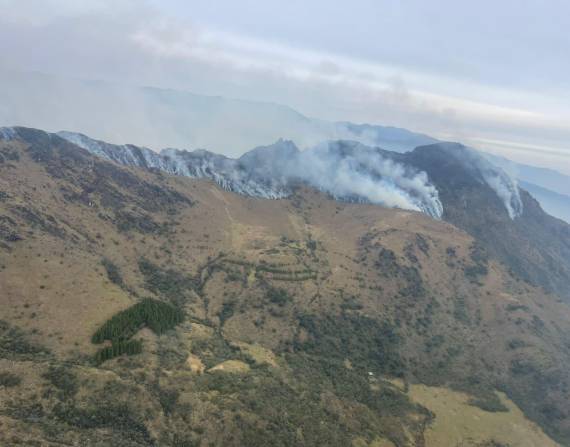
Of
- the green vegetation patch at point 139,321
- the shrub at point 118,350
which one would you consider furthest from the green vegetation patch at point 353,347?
the shrub at point 118,350

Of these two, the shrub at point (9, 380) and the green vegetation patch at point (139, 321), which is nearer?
the shrub at point (9, 380)

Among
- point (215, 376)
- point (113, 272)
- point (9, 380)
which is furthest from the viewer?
point (113, 272)

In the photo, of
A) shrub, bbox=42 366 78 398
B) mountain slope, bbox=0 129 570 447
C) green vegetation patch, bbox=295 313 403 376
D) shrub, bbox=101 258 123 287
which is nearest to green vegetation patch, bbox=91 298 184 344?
mountain slope, bbox=0 129 570 447

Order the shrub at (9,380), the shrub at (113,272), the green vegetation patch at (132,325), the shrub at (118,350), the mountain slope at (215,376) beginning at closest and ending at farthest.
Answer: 1. the shrub at (9,380)
2. the mountain slope at (215,376)
3. the shrub at (118,350)
4. the green vegetation patch at (132,325)
5. the shrub at (113,272)

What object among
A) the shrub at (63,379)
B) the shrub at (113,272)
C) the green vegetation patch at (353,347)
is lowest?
the green vegetation patch at (353,347)

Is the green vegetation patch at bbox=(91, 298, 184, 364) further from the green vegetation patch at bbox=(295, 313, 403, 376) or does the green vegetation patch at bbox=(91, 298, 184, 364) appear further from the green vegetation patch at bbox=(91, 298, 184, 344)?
the green vegetation patch at bbox=(295, 313, 403, 376)

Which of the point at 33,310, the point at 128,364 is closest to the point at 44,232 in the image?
the point at 33,310

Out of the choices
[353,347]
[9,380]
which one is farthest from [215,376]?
[353,347]

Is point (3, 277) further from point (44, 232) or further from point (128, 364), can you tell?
point (128, 364)

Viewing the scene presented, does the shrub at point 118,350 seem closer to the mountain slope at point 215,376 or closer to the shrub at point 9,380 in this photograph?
the mountain slope at point 215,376

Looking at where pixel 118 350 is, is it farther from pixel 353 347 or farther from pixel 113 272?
pixel 353 347

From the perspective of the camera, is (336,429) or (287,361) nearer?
(336,429)
